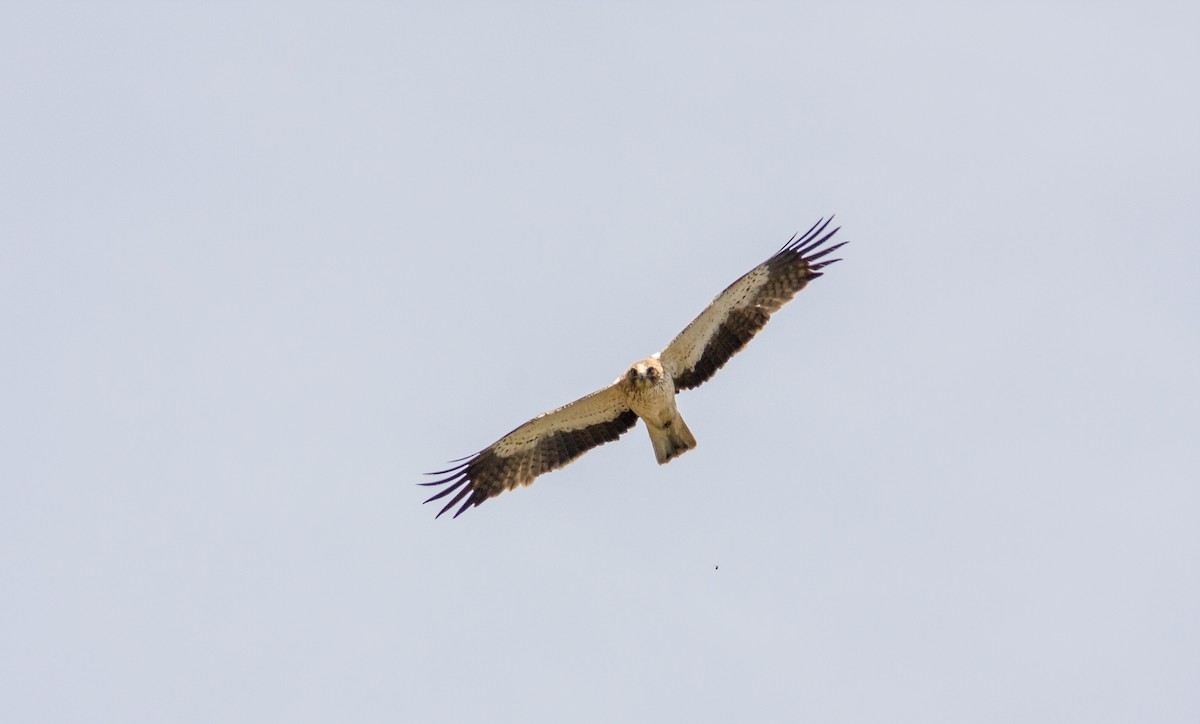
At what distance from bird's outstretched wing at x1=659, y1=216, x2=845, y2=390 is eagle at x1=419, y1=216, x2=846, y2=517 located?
11 millimetres

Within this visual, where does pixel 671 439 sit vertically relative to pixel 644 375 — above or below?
below

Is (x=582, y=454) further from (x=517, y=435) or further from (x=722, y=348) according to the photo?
(x=722, y=348)

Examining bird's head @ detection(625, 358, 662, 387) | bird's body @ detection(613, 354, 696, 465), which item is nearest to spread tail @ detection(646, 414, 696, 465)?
bird's body @ detection(613, 354, 696, 465)

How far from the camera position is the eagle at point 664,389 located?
17422mm

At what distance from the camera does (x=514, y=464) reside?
18438 millimetres

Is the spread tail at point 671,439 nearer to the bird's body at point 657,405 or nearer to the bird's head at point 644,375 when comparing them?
the bird's body at point 657,405

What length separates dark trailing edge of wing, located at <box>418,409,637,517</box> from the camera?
1819 cm

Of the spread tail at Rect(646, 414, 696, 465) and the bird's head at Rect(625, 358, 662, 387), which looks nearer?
the bird's head at Rect(625, 358, 662, 387)

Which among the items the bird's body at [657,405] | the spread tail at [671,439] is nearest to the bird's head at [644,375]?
the bird's body at [657,405]

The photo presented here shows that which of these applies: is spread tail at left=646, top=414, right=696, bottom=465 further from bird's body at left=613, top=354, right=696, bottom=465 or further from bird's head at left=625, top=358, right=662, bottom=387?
bird's head at left=625, top=358, right=662, bottom=387

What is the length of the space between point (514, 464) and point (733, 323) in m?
2.99

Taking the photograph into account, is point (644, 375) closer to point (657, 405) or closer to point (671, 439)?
point (657, 405)

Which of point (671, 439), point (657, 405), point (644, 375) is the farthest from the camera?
point (671, 439)

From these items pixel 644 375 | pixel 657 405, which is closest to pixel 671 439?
pixel 657 405
